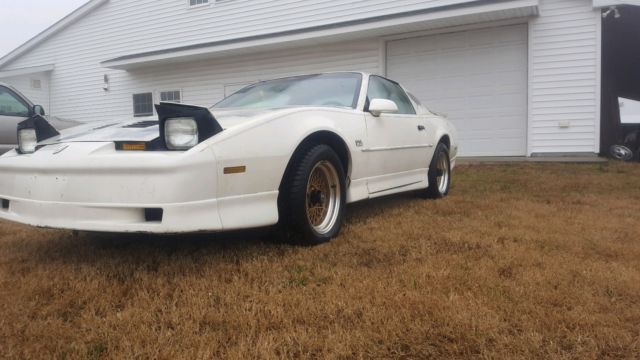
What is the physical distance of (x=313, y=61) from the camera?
39.1ft

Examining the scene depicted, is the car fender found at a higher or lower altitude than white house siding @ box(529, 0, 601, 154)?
lower

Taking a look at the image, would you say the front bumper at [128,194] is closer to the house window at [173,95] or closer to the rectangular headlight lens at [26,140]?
the rectangular headlight lens at [26,140]

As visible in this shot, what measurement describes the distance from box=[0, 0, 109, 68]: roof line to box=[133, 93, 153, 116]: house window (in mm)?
3088

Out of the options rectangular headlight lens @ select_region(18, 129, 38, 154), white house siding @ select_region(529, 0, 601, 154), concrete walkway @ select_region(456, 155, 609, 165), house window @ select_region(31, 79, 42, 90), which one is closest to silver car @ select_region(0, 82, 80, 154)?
rectangular headlight lens @ select_region(18, 129, 38, 154)

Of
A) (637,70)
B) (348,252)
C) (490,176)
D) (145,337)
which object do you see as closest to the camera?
(145,337)

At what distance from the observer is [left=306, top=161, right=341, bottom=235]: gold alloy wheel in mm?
3357

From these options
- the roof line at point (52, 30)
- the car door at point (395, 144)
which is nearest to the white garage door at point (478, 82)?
the car door at point (395, 144)

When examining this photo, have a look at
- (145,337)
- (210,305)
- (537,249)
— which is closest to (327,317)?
(210,305)

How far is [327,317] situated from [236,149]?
3.39ft

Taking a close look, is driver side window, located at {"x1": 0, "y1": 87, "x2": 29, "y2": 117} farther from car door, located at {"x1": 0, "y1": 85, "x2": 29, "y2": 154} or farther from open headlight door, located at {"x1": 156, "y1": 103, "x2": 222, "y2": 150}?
open headlight door, located at {"x1": 156, "y1": 103, "x2": 222, "y2": 150}

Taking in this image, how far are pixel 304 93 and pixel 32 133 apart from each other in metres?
1.92

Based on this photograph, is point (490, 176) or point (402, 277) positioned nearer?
point (402, 277)

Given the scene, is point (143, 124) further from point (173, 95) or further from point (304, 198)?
point (173, 95)

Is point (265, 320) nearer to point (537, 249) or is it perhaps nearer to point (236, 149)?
point (236, 149)
